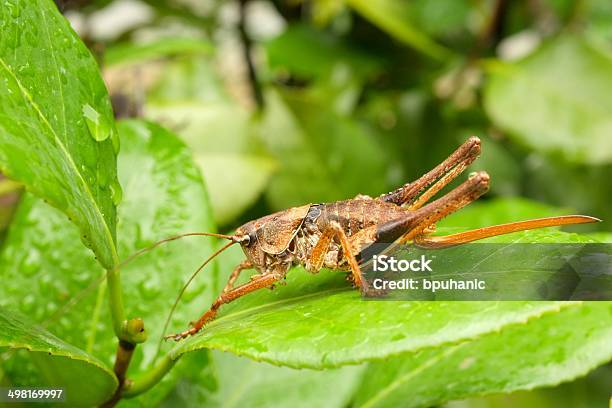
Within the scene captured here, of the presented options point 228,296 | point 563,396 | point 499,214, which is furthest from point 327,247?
point 563,396

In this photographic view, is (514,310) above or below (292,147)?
below

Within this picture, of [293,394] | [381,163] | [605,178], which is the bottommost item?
[293,394]

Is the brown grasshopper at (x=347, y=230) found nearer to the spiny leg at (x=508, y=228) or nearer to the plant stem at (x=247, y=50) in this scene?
the spiny leg at (x=508, y=228)

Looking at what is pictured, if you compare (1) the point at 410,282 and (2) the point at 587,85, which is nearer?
(1) the point at 410,282

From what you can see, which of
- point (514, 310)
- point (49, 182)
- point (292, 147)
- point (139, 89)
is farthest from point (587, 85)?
point (49, 182)

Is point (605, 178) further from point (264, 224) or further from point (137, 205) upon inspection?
point (137, 205)

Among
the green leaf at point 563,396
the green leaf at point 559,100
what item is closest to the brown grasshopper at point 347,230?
the green leaf at point 563,396

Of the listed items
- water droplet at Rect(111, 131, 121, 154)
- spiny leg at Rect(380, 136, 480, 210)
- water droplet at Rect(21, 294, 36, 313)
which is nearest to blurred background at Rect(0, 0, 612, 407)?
spiny leg at Rect(380, 136, 480, 210)
